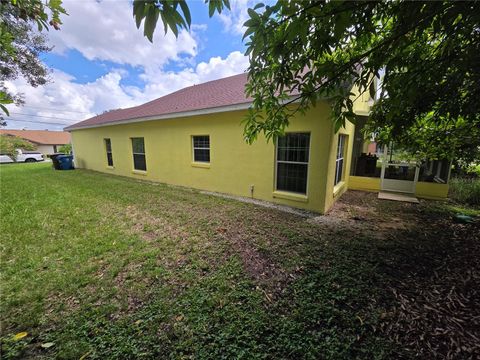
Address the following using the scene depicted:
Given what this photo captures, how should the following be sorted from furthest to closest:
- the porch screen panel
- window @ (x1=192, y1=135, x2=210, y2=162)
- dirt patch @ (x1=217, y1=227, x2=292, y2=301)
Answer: the porch screen panel → window @ (x1=192, y1=135, x2=210, y2=162) → dirt patch @ (x1=217, y1=227, x2=292, y2=301)

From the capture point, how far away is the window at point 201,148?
7.96 meters

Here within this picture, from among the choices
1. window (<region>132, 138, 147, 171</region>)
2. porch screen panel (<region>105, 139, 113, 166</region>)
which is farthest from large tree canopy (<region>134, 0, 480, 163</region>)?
porch screen panel (<region>105, 139, 113, 166</region>)

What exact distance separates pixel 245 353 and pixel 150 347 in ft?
2.96

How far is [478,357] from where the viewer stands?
5.68 ft

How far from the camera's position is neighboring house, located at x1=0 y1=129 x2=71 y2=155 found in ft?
123

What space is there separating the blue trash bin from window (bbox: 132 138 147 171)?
7.73 meters

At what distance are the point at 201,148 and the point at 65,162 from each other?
13.0 metres

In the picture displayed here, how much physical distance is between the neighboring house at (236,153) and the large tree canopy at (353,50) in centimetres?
227

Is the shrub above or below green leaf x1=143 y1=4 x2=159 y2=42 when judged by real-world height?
below

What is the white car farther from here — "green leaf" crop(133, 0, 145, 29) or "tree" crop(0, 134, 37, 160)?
"green leaf" crop(133, 0, 145, 29)

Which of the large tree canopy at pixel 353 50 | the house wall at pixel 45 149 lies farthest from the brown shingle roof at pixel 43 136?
the large tree canopy at pixel 353 50

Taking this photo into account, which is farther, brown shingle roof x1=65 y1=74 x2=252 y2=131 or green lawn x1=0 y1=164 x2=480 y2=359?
brown shingle roof x1=65 y1=74 x2=252 y2=131

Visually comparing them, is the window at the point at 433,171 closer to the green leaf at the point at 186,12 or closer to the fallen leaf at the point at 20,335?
the green leaf at the point at 186,12

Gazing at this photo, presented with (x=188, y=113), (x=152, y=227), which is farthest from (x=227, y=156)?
(x=152, y=227)
